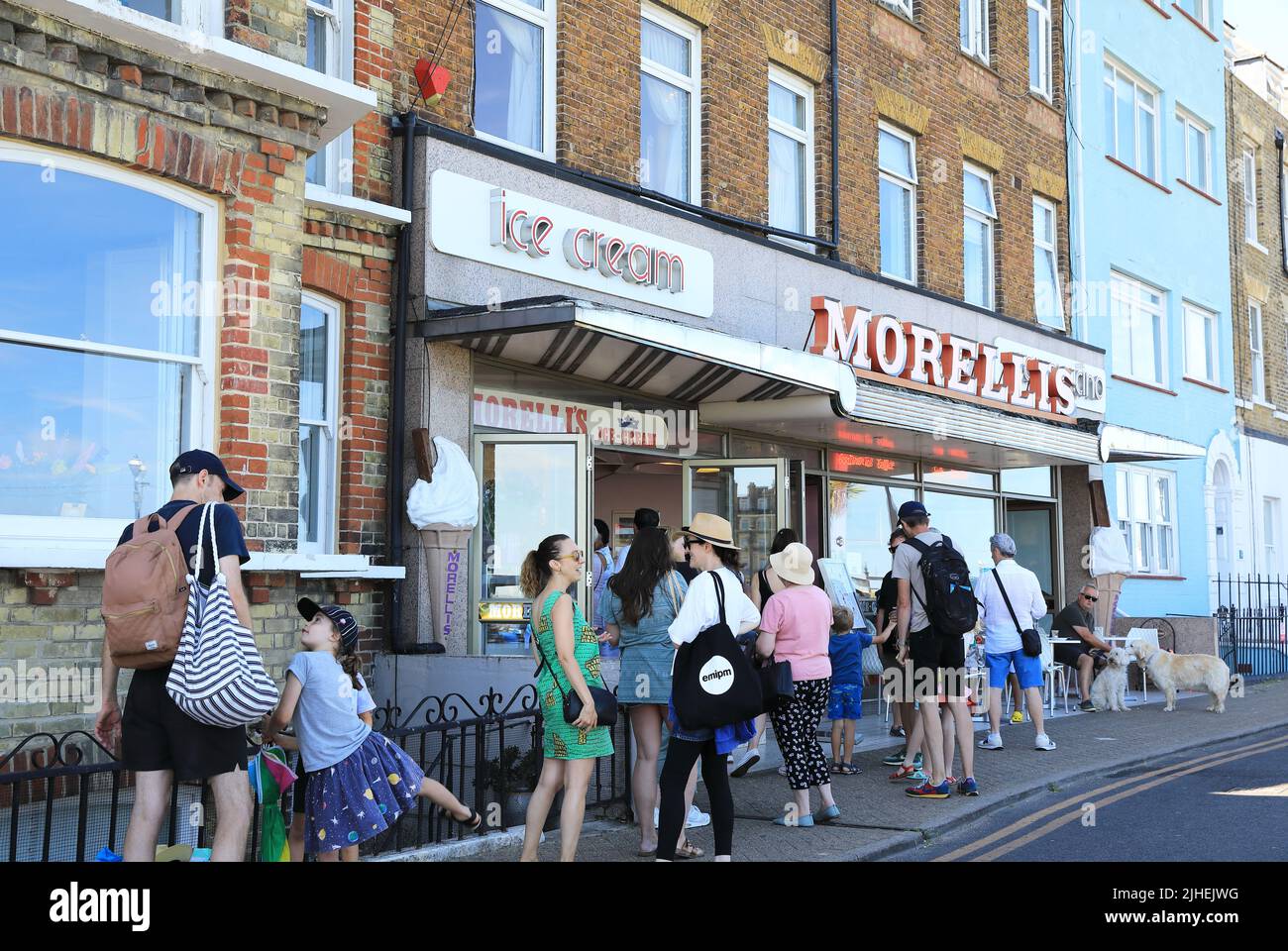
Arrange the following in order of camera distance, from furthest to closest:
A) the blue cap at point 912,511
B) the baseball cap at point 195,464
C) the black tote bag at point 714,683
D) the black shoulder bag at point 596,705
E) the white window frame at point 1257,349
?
the white window frame at point 1257,349
the blue cap at point 912,511
the black tote bag at point 714,683
the black shoulder bag at point 596,705
the baseball cap at point 195,464

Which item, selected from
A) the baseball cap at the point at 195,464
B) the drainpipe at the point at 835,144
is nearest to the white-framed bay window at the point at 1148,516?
the drainpipe at the point at 835,144

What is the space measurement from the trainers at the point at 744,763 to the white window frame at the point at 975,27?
38.1 ft

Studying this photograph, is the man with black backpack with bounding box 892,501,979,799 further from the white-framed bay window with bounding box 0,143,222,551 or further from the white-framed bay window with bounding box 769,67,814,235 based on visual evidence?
the white-framed bay window with bounding box 769,67,814,235

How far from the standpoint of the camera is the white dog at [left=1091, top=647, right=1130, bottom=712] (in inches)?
630

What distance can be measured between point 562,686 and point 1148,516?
18317 millimetres

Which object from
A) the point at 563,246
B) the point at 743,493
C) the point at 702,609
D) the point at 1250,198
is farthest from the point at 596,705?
the point at 1250,198

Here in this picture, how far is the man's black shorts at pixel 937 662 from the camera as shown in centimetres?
947

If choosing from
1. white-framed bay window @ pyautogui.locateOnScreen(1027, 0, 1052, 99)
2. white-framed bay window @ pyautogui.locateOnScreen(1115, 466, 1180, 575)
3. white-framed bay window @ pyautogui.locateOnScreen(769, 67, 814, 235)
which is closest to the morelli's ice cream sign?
white-framed bay window @ pyautogui.locateOnScreen(769, 67, 814, 235)

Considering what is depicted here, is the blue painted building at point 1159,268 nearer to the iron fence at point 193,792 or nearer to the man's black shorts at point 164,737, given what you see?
the iron fence at point 193,792

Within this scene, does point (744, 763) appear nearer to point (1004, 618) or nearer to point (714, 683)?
point (1004, 618)

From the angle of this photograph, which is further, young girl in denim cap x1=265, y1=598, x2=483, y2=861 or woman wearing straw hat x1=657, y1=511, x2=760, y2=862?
woman wearing straw hat x1=657, y1=511, x2=760, y2=862

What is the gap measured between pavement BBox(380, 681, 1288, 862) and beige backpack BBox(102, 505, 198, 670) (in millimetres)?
2461
